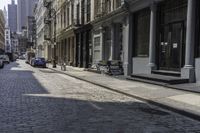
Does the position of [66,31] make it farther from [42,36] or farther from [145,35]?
[42,36]

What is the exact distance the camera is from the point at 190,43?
19.3 metres

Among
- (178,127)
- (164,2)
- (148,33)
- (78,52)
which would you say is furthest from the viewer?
(78,52)

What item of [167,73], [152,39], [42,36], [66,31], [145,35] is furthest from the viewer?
[42,36]

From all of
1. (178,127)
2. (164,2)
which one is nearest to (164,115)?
(178,127)

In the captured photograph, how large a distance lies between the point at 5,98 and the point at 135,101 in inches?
193

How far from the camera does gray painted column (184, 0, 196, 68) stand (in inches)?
750

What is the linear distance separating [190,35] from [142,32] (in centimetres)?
786

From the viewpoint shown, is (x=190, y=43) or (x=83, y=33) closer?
(x=190, y=43)

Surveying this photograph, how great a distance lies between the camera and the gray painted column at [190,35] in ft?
62.5

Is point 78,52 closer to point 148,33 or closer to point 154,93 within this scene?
point 148,33

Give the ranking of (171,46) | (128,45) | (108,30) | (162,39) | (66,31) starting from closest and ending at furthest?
1. (171,46)
2. (162,39)
3. (128,45)
4. (108,30)
5. (66,31)

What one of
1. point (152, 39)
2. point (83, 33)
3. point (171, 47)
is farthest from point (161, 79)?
point (83, 33)

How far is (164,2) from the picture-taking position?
23.2 metres

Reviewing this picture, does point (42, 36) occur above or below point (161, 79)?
above
